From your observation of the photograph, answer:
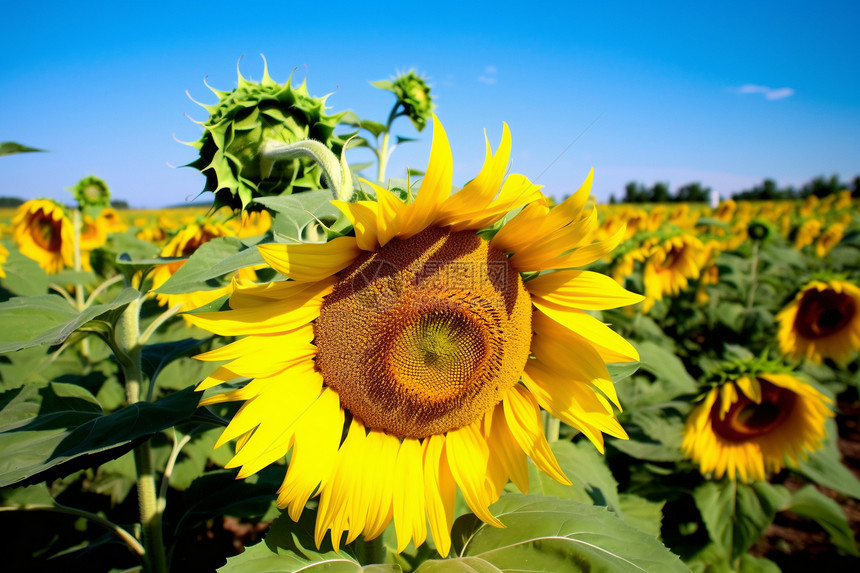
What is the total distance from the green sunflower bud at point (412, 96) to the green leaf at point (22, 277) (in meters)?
2.02

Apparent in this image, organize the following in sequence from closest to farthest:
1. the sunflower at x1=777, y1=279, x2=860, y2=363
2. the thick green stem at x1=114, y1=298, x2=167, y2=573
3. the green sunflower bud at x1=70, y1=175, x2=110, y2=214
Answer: the thick green stem at x1=114, y1=298, x2=167, y2=573
the sunflower at x1=777, y1=279, x2=860, y2=363
the green sunflower bud at x1=70, y1=175, x2=110, y2=214

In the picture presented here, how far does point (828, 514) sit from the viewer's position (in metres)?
3.18

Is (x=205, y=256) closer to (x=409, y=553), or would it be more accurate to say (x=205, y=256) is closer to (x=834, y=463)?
(x=409, y=553)

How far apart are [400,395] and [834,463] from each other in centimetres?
322

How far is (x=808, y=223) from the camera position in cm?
964

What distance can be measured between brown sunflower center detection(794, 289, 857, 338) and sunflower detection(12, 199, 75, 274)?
5951mm

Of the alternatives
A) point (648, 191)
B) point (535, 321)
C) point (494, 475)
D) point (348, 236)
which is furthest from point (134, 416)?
point (648, 191)

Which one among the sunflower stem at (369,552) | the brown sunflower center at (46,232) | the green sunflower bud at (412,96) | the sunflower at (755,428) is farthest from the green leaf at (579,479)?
the brown sunflower center at (46,232)

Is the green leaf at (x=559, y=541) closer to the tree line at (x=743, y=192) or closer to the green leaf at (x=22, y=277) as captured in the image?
the green leaf at (x=22, y=277)

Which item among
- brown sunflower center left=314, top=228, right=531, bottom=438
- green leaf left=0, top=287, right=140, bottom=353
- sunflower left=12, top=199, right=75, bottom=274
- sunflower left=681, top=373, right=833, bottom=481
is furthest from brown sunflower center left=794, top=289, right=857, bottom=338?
sunflower left=12, top=199, right=75, bottom=274

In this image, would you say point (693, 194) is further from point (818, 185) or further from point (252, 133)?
point (252, 133)

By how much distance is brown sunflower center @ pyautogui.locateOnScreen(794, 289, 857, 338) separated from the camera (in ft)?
13.8

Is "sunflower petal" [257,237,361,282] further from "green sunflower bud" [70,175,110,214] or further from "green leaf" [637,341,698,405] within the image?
"green sunflower bud" [70,175,110,214]

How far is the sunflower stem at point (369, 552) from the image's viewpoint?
1.41 metres
